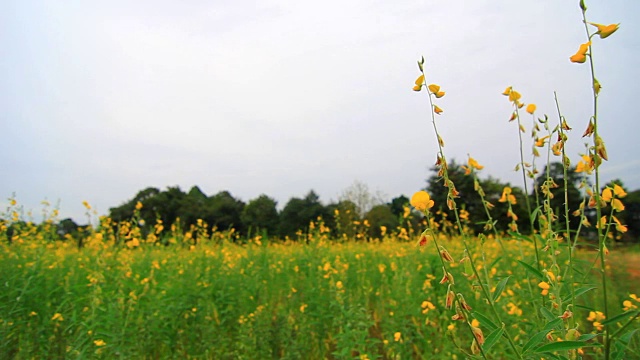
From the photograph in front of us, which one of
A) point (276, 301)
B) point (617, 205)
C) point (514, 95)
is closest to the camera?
point (617, 205)

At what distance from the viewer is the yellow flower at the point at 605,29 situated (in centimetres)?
85

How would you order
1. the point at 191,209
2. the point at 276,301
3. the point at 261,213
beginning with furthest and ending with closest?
the point at 191,209
the point at 261,213
the point at 276,301

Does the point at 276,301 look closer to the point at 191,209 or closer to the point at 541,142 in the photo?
the point at 541,142

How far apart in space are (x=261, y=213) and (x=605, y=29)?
2443 cm

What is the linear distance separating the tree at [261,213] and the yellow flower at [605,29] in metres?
23.0

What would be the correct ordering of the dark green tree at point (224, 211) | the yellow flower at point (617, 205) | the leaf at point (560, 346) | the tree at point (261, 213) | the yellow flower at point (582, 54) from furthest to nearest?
the dark green tree at point (224, 211), the tree at point (261, 213), the yellow flower at point (617, 205), the yellow flower at point (582, 54), the leaf at point (560, 346)

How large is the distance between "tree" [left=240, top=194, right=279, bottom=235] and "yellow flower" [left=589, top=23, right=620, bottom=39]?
75.5 feet

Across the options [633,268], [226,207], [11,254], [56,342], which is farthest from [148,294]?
[226,207]

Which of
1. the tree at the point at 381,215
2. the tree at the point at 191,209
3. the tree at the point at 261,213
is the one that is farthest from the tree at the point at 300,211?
the tree at the point at 381,215

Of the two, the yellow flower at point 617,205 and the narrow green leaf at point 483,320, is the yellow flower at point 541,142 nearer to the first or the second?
the yellow flower at point 617,205

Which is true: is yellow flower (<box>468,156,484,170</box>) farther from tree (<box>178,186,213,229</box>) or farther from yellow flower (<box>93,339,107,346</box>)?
tree (<box>178,186,213,229</box>)

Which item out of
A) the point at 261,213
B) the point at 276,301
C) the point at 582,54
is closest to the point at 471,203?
the point at 276,301

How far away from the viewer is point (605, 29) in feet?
2.81

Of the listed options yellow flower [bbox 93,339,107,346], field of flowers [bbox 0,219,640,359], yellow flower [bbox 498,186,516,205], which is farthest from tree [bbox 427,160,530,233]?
yellow flower [bbox 93,339,107,346]
